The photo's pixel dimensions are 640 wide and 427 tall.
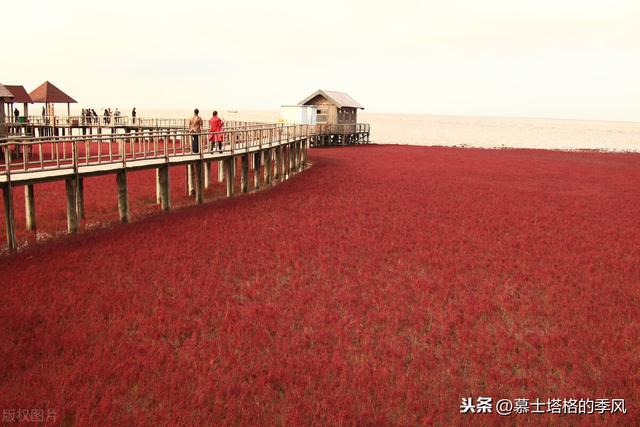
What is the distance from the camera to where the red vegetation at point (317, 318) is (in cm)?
732

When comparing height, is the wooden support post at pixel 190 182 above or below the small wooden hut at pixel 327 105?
below

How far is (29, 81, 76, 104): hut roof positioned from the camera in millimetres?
48625

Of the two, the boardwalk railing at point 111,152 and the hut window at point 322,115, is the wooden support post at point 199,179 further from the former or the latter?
the hut window at point 322,115

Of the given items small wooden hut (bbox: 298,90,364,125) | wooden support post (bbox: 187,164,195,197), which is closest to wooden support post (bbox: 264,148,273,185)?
wooden support post (bbox: 187,164,195,197)

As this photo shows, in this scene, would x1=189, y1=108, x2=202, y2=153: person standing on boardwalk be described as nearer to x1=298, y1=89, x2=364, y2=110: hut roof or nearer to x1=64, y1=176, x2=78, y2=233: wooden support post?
x1=64, y1=176, x2=78, y2=233: wooden support post

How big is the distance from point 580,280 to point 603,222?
7923mm

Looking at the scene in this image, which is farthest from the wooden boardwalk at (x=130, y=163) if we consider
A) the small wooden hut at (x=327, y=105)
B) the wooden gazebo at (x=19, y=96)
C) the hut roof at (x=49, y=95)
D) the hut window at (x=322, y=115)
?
the small wooden hut at (x=327, y=105)

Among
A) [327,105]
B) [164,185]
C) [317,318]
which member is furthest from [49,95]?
[317,318]

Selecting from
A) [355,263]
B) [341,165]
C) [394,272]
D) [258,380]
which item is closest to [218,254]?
[355,263]

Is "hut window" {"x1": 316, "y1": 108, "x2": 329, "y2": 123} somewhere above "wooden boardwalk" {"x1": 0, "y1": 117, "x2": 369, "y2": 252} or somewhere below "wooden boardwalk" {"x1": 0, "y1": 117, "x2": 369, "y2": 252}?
above

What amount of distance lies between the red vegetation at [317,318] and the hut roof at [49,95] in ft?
114

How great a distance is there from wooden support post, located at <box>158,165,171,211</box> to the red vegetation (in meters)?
0.54

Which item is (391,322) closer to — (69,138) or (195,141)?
(69,138)

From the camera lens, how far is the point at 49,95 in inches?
1922
